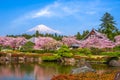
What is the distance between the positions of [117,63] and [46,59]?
1389 centimetres

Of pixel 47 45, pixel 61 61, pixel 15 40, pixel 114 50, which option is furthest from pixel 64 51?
pixel 15 40

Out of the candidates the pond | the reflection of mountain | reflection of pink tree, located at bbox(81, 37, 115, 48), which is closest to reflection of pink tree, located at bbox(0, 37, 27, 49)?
reflection of pink tree, located at bbox(81, 37, 115, 48)

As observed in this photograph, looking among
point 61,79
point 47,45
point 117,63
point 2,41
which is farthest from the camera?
point 2,41

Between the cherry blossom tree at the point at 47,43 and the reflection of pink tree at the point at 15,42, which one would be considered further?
the reflection of pink tree at the point at 15,42

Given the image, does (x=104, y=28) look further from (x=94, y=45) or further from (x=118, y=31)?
(x=94, y=45)

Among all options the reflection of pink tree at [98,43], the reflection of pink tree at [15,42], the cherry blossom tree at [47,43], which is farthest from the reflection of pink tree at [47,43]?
the reflection of pink tree at [98,43]

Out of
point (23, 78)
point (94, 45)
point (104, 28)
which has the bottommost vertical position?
point (23, 78)

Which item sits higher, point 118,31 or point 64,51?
point 118,31

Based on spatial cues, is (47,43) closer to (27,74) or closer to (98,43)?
(98,43)

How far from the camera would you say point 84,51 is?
57250 millimetres

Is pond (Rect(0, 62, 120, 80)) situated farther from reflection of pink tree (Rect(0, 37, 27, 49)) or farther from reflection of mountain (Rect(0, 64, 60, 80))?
reflection of pink tree (Rect(0, 37, 27, 49))

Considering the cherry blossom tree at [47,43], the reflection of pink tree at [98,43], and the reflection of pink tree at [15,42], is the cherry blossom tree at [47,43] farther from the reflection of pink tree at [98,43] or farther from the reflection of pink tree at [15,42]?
the reflection of pink tree at [98,43]

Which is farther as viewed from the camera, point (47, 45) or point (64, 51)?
point (47, 45)

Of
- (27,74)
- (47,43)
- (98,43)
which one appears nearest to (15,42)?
(47,43)
